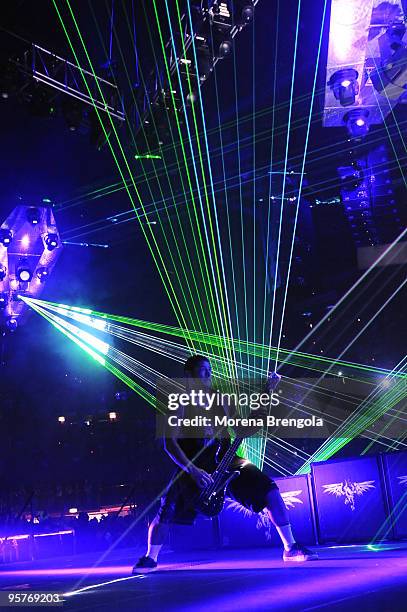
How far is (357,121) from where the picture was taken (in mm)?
9656

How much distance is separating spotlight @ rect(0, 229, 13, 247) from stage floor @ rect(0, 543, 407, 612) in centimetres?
846

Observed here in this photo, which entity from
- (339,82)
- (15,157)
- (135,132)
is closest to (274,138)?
(339,82)

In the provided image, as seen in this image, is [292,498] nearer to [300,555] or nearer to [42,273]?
[300,555]

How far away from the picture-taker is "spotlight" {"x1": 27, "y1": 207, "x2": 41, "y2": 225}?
460 inches

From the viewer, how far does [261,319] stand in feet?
47.1

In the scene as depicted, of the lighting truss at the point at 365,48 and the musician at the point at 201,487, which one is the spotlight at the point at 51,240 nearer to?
the lighting truss at the point at 365,48

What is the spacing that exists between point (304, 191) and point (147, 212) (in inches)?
149

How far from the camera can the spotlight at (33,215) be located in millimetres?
11680

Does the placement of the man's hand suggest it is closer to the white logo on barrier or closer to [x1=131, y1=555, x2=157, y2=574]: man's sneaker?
[x1=131, y1=555, x2=157, y2=574]: man's sneaker

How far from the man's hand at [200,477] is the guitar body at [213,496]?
4 centimetres

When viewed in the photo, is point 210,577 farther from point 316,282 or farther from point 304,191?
point 316,282

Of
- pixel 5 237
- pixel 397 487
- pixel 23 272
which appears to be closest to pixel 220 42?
pixel 397 487

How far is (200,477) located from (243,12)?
232 inches

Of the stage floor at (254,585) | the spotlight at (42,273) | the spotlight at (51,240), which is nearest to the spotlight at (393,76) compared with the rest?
the stage floor at (254,585)
